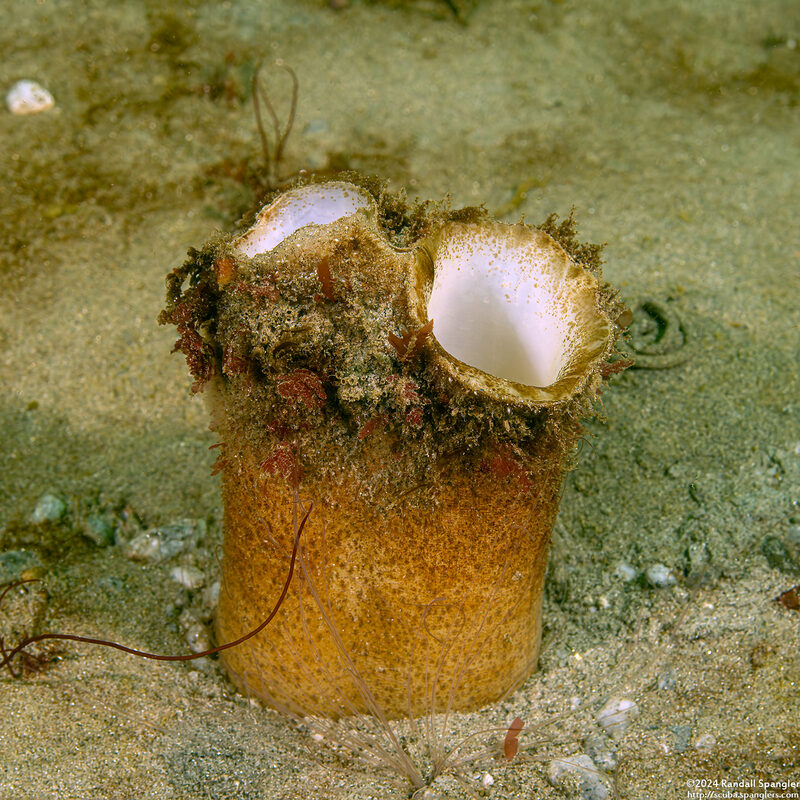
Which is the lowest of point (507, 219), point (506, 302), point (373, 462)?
point (507, 219)

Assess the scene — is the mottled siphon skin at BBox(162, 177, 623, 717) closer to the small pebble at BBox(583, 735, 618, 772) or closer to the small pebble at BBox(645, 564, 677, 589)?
the small pebble at BBox(583, 735, 618, 772)

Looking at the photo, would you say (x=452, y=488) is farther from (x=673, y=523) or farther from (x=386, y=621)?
(x=673, y=523)

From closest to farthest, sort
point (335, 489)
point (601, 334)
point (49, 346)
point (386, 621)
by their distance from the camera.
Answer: point (601, 334) → point (335, 489) → point (386, 621) → point (49, 346)

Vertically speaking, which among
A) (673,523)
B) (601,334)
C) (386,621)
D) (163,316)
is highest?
(601,334)

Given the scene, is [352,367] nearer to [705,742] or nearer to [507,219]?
[705,742]

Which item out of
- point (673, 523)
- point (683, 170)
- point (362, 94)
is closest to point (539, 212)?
point (683, 170)

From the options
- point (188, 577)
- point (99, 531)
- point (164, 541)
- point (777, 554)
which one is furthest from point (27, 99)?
point (777, 554)

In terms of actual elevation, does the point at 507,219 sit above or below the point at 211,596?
above
